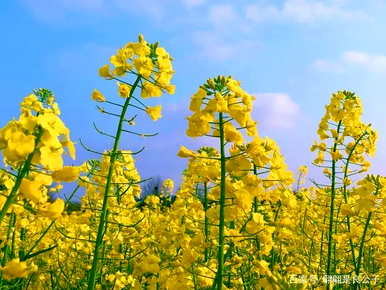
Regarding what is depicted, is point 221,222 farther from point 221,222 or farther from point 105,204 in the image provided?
point 105,204

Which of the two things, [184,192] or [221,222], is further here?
[184,192]

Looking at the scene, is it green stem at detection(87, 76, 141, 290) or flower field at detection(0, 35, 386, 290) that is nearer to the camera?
flower field at detection(0, 35, 386, 290)

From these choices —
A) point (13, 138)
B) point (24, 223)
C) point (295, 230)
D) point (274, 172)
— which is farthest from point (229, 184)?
point (295, 230)

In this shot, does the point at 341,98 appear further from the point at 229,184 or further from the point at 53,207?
the point at 53,207

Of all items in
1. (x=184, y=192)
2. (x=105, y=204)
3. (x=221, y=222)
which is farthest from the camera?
(x=184, y=192)

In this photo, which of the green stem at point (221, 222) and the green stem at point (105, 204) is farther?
the green stem at point (105, 204)

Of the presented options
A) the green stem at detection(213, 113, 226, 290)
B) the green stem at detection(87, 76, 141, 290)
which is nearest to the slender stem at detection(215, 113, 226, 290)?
the green stem at detection(213, 113, 226, 290)

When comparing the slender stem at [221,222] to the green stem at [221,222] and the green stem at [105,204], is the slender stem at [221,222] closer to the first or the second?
the green stem at [221,222]

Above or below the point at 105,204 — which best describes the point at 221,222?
below

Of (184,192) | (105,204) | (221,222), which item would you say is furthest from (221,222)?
(184,192)

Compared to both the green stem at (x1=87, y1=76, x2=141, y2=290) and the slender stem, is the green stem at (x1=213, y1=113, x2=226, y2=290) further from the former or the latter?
the green stem at (x1=87, y1=76, x2=141, y2=290)

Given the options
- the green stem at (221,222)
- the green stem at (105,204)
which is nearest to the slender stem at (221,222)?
the green stem at (221,222)

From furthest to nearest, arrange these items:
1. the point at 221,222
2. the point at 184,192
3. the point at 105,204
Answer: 1. the point at 184,192
2. the point at 105,204
3. the point at 221,222

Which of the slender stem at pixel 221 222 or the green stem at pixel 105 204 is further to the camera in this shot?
the green stem at pixel 105 204
